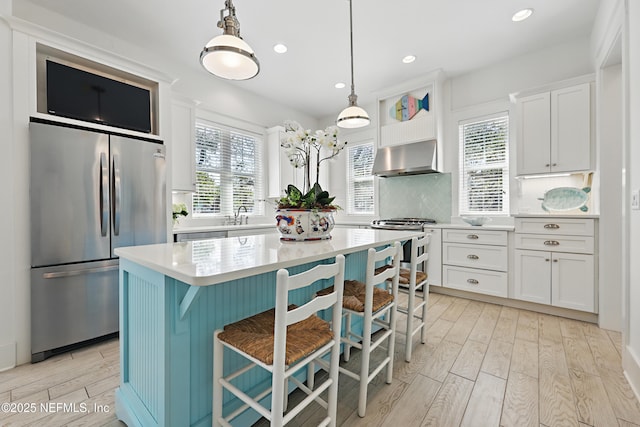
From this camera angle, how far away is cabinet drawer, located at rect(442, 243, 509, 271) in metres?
3.24

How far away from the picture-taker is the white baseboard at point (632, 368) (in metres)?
1.64

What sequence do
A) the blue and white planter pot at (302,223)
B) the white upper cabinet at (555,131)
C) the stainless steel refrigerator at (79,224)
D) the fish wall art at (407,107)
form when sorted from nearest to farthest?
the blue and white planter pot at (302,223), the stainless steel refrigerator at (79,224), the white upper cabinet at (555,131), the fish wall art at (407,107)

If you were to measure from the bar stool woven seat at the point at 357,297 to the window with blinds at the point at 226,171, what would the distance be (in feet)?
9.04

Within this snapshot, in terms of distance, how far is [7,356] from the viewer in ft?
6.45

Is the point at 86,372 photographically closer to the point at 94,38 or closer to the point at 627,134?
the point at 94,38

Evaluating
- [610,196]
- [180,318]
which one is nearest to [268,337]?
[180,318]

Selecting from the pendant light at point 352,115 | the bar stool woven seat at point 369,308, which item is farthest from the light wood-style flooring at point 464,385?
the pendant light at point 352,115

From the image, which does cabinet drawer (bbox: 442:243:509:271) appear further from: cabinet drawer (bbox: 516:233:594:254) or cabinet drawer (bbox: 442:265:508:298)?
cabinet drawer (bbox: 516:233:594:254)

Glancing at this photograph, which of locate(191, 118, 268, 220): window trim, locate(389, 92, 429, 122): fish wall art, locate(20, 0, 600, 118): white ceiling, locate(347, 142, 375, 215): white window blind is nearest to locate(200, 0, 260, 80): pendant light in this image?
locate(20, 0, 600, 118): white ceiling

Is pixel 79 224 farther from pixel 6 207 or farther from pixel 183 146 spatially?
pixel 183 146

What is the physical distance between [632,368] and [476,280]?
1702mm

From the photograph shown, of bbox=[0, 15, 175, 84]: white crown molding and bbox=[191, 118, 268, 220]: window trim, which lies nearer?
bbox=[0, 15, 175, 84]: white crown molding

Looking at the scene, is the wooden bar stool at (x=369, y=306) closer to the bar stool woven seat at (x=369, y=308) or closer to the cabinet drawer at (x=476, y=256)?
the bar stool woven seat at (x=369, y=308)

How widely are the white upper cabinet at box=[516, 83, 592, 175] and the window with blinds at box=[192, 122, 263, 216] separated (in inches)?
142
